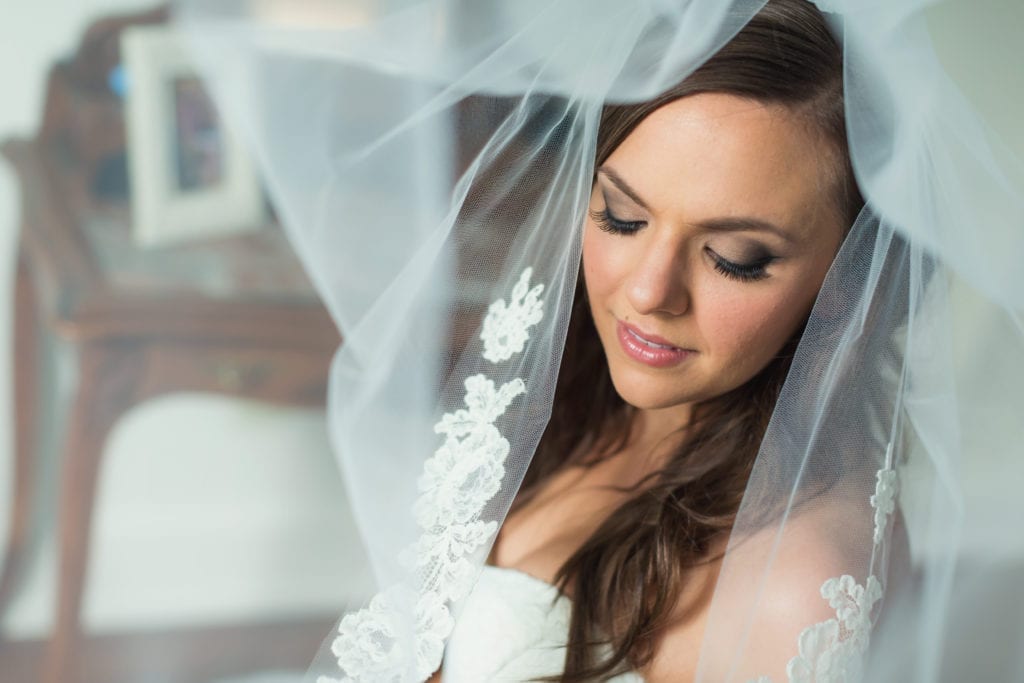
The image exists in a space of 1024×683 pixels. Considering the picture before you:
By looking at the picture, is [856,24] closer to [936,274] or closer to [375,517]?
[936,274]

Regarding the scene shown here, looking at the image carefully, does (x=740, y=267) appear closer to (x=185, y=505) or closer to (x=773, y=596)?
(x=773, y=596)

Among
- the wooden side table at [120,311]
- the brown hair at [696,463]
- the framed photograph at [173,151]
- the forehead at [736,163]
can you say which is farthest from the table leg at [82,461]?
the forehead at [736,163]

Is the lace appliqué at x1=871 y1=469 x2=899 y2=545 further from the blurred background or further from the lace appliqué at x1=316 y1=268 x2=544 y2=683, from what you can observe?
the blurred background

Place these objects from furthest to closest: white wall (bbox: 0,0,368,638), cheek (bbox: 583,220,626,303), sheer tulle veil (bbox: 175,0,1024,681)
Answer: white wall (bbox: 0,0,368,638) < cheek (bbox: 583,220,626,303) < sheer tulle veil (bbox: 175,0,1024,681)

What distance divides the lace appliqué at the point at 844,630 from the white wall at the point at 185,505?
1010 mm

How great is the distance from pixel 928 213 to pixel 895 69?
0.10 metres

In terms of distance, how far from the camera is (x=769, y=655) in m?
0.79

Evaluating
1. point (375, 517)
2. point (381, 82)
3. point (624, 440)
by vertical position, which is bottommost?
point (375, 517)

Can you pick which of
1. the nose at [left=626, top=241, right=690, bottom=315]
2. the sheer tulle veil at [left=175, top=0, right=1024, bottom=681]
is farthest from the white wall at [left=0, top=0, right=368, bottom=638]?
the nose at [left=626, top=241, right=690, bottom=315]

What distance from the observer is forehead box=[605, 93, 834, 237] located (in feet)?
2.44

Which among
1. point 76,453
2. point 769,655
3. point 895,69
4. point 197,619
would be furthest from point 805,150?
point 197,619

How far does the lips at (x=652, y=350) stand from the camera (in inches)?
33.1

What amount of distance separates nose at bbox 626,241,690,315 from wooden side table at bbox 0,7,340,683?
0.75m

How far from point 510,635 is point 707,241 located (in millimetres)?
383
